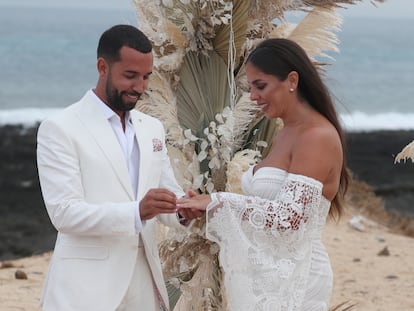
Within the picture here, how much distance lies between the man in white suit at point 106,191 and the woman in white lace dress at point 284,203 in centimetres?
34

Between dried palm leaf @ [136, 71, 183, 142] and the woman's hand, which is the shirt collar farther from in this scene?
dried palm leaf @ [136, 71, 183, 142]

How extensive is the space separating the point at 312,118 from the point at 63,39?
6793cm

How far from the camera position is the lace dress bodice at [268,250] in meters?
4.74

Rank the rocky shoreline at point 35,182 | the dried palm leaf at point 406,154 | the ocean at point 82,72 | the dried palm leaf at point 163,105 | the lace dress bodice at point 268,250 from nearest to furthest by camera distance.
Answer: the lace dress bodice at point 268,250 → the dried palm leaf at point 163,105 → the dried palm leaf at point 406,154 → the rocky shoreline at point 35,182 → the ocean at point 82,72

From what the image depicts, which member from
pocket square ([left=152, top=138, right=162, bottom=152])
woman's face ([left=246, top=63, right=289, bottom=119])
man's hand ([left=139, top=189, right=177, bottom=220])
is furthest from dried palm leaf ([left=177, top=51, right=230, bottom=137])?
man's hand ([left=139, top=189, right=177, bottom=220])

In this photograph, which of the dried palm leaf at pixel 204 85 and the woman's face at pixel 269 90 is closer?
the woman's face at pixel 269 90

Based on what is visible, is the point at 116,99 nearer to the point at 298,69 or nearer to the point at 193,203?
the point at 193,203

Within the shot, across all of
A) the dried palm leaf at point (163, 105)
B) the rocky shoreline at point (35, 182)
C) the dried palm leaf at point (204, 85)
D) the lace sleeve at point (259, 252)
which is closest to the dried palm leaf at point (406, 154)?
the dried palm leaf at point (204, 85)

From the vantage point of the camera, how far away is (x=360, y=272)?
11.9m

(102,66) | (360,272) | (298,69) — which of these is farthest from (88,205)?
(360,272)

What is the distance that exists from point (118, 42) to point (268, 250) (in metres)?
1.22

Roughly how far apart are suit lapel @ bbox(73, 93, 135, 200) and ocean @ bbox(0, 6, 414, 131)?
74.3 ft

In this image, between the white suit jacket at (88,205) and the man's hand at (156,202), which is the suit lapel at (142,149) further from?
the man's hand at (156,202)

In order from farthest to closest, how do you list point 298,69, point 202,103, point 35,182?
point 35,182, point 202,103, point 298,69
